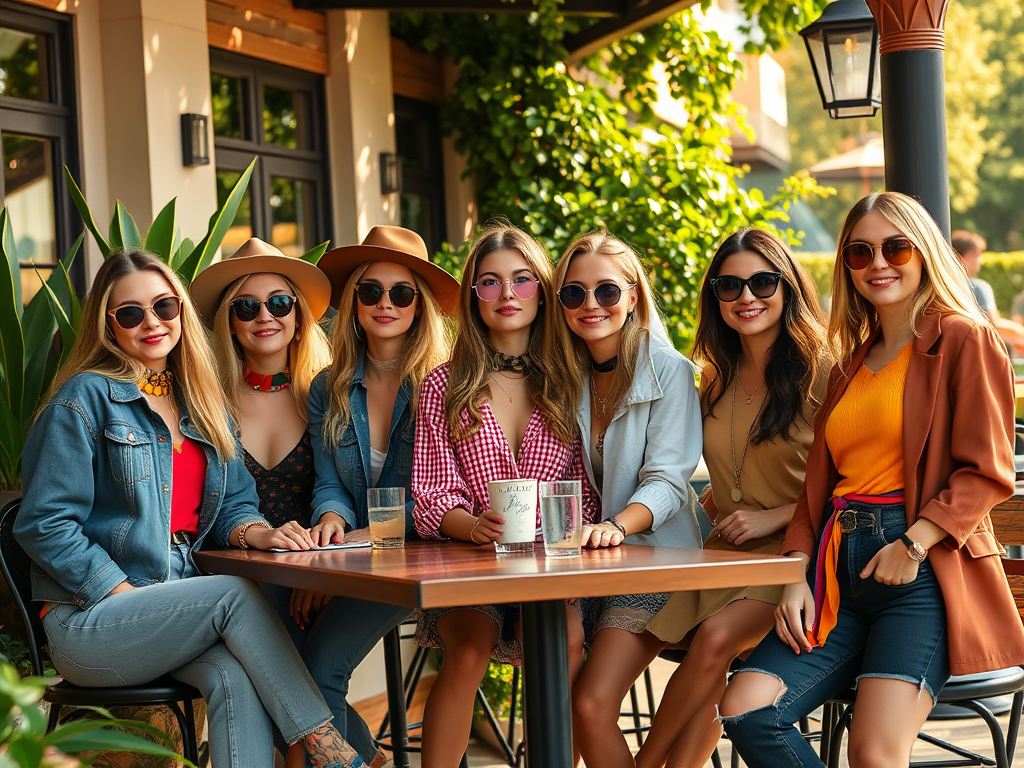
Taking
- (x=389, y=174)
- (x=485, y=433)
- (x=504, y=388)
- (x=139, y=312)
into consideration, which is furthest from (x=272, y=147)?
(x=485, y=433)

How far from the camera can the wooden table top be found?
75.8 inches

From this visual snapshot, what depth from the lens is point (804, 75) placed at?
120ft

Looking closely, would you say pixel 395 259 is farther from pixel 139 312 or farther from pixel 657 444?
pixel 657 444

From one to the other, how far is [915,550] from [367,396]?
1618mm

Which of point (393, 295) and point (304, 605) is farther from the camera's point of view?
point (393, 295)

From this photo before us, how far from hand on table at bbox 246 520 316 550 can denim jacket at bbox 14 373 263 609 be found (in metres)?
0.21

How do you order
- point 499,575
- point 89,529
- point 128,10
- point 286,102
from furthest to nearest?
point 286,102
point 128,10
point 89,529
point 499,575

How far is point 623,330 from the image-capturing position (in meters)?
3.02

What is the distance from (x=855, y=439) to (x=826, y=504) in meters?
0.17

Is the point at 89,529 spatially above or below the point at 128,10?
below

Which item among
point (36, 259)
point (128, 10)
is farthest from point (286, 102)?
point (36, 259)

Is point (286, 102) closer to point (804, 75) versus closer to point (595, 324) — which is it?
point (595, 324)

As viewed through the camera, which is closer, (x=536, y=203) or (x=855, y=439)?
(x=855, y=439)

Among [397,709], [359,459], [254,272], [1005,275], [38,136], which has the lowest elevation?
[397,709]
